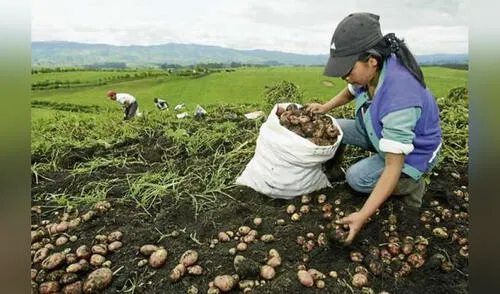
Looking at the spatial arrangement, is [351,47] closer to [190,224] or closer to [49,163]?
[190,224]

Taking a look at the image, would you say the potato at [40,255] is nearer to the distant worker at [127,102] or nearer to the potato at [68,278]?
the potato at [68,278]

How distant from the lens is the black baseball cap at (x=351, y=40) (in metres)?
1.47

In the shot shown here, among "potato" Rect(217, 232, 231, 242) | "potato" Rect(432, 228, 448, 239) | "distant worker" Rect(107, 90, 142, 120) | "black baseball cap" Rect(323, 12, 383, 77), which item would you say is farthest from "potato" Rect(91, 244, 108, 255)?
"potato" Rect(432, 228, 448, 239)

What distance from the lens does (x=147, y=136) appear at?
2023 mm

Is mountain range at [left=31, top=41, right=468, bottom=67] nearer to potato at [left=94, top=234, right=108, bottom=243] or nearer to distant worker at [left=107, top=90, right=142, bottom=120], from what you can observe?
distant worker at [left=107, top=90, right=142, bottom=120]

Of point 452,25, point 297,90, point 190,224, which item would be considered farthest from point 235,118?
point 452,25

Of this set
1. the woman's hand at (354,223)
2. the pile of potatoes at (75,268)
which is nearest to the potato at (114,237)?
the pile of potatoes at (75,268)

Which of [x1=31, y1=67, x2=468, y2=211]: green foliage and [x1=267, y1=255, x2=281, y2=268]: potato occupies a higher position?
[x1=31, y1=67, x2=468, y2=211]: green foliage

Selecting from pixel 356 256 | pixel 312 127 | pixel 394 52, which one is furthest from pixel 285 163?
pixel 394 52

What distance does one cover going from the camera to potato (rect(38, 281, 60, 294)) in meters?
1.40

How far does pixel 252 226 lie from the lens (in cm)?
158

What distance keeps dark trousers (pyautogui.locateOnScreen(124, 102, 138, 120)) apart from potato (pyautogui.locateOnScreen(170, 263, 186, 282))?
0.69m

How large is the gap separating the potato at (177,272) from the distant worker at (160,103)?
70 cm

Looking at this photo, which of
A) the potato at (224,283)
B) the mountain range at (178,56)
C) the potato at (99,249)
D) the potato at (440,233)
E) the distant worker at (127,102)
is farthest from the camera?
the distant worker at (127,102)
